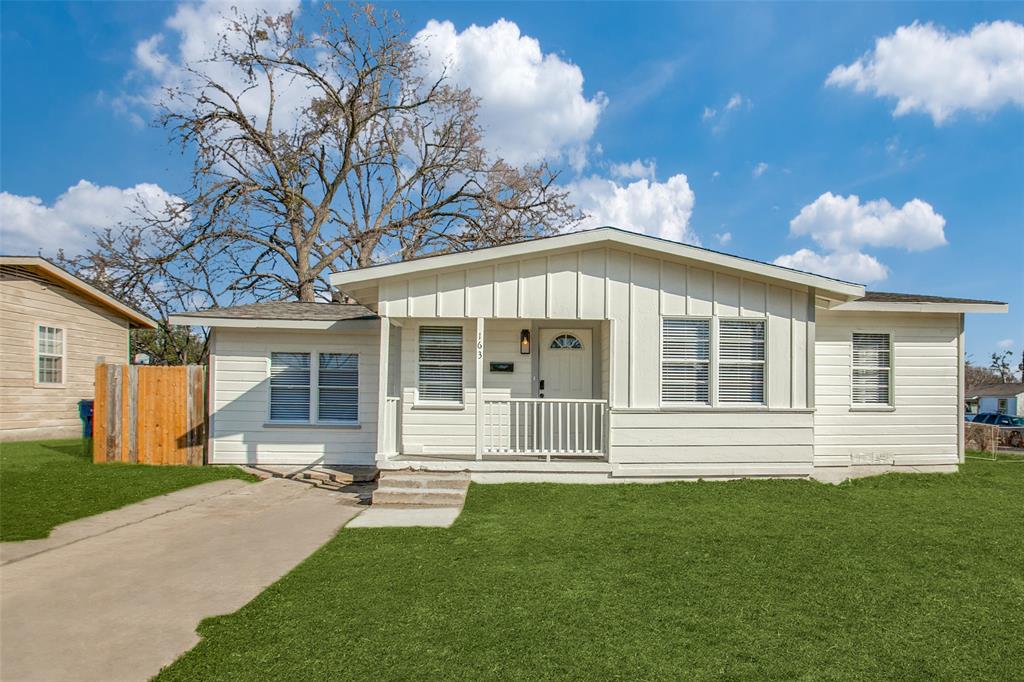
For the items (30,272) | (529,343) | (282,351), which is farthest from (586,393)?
(30,272)

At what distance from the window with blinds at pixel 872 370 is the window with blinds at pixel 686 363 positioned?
Answer: 3.29 meters

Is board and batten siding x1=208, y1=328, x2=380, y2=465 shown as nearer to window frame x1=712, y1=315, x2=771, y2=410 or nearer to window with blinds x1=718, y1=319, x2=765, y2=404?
window frame x1=712, y1=315, x2=771, y2=410

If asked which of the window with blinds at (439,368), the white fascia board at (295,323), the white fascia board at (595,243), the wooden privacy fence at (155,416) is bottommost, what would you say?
the wooden privacy fence at (155,416)

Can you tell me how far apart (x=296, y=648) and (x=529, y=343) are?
705cm

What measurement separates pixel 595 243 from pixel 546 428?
10.7 feet

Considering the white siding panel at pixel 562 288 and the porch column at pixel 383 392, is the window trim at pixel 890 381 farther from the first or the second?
the porch column at pixel 383 392

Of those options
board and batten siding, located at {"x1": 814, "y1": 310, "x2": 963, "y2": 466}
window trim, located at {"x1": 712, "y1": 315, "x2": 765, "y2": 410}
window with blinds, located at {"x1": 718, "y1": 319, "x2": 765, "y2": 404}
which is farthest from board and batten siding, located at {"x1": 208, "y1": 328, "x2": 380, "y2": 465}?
board and batten siding, located at {"x1": 814, "y1": 310, "x2": 963, "y2": 466}

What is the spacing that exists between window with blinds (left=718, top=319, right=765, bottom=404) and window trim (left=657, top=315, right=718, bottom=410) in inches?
5.1

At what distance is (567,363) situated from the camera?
10.6m

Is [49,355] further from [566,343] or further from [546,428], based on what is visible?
[566,343]

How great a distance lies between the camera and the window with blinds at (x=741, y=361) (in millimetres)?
Answer: 9531

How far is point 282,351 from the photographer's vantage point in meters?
11.4

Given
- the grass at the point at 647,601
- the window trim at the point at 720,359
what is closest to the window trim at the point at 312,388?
the grass at the point at 647,601

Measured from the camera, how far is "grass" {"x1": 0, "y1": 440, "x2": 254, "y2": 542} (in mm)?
7242
